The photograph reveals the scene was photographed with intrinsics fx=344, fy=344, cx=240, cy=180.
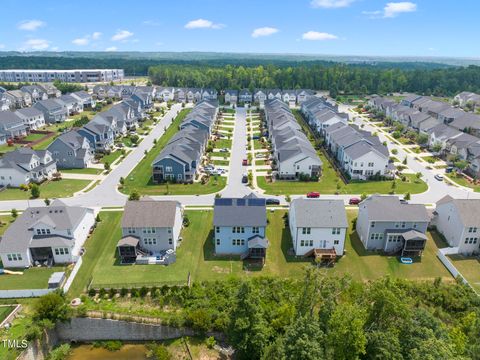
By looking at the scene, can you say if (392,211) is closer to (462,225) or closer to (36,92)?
(462,225)

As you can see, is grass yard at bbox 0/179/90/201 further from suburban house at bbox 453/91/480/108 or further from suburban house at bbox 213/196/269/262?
suburban house at bbox 453/91/480/108

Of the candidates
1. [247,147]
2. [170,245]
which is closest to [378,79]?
[247,147]

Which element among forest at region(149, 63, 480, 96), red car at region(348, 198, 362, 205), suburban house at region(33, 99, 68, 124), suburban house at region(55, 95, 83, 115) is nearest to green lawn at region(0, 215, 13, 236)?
red car at region(348, 198, 362, 205)

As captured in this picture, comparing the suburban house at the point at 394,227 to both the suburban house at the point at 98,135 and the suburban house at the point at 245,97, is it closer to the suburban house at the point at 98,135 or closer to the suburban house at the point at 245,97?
the suburban house at the point at 98,135

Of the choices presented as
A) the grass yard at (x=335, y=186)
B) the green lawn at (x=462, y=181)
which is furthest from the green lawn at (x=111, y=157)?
the green lawn at (x=462, y=181)

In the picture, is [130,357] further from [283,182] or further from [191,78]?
[191,78]

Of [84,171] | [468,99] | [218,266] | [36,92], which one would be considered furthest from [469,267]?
[36,92]

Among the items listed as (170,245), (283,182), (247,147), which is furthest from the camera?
(247,147)
